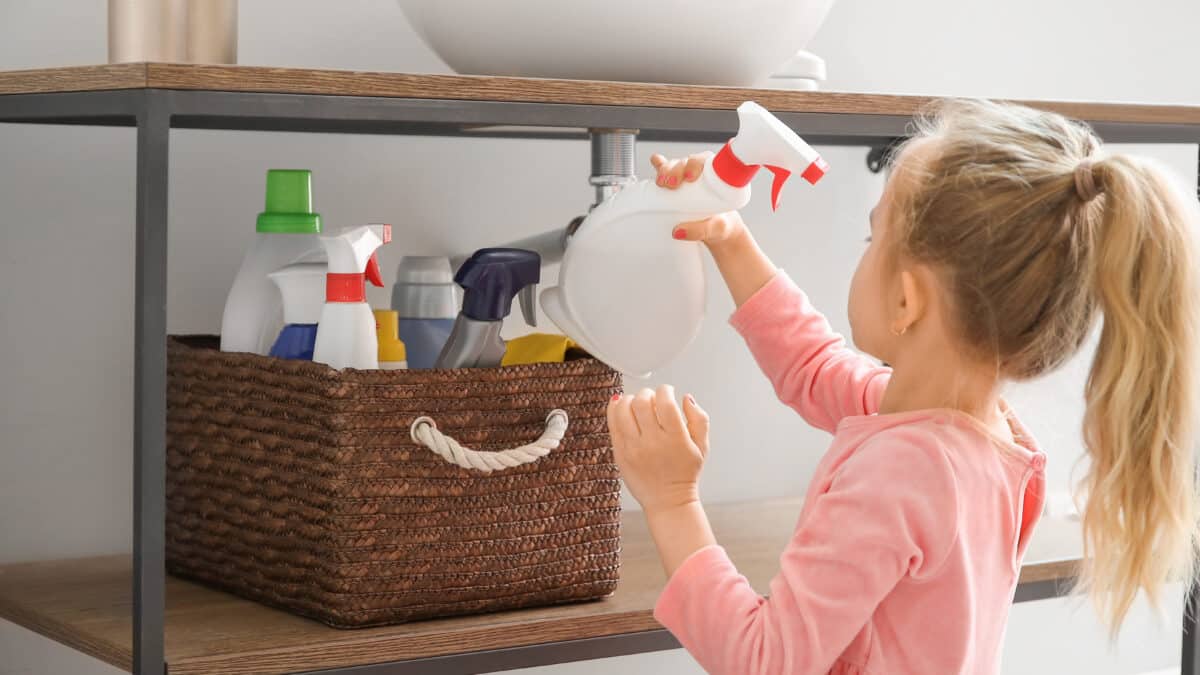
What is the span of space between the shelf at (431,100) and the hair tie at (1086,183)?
0.80 feet

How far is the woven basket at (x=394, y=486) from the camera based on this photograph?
3.49 ft

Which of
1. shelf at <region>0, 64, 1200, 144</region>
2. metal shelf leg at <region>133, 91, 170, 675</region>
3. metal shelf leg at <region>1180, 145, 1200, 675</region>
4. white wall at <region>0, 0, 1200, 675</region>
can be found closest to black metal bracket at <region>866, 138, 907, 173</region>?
white wall at <region>0, 0, 1200, 675</region>

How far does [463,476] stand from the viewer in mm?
1096

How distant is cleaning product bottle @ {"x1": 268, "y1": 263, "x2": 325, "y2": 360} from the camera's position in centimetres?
113

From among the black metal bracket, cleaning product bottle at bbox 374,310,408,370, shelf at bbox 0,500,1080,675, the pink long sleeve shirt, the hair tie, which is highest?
the black metal bracket

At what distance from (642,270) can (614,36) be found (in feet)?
0.60

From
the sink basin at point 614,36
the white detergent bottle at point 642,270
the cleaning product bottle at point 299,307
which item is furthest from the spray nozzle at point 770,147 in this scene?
the cleaning product bottle at point 299,307

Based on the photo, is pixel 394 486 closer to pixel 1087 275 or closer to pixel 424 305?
pixel 424 305

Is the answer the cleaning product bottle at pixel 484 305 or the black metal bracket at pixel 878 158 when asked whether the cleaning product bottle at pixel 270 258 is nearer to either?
the cleaning product bottle at pixel 484 305

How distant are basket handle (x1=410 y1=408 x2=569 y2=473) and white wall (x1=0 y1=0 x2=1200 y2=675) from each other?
34 centimetres

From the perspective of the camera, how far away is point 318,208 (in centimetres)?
143

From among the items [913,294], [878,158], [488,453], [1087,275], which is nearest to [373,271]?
[488,453]

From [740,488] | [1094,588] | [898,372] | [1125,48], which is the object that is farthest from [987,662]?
[1125,48]

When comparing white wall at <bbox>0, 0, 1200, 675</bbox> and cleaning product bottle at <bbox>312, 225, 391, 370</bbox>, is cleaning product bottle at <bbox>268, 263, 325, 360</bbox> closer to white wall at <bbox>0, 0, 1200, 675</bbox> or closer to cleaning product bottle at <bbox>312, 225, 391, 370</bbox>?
cleaning product bottle at <bbox>312, 225, 391, 370</bbox>
